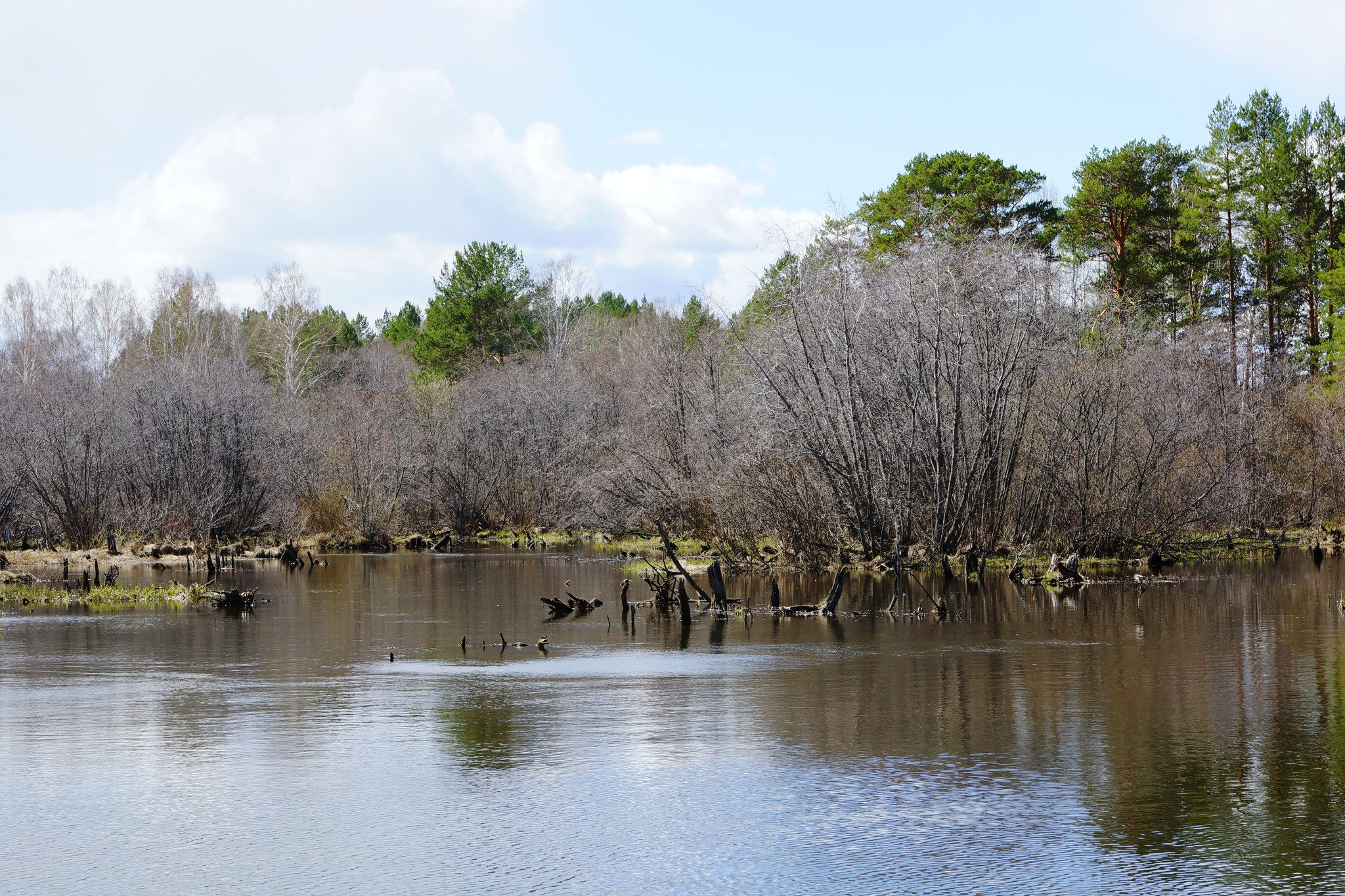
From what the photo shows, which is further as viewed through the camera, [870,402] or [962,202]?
[962,202]

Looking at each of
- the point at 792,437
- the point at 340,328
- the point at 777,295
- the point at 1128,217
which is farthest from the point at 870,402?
the point at 340,328

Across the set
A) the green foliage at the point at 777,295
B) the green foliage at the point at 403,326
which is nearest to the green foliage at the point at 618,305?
the green foliage at the point at 403,326

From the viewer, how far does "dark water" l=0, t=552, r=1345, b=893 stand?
988 cm

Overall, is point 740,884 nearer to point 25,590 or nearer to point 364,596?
point 364,596

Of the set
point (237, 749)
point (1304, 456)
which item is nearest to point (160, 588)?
point (237, 749)

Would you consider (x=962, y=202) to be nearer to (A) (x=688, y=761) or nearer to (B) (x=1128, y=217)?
(B) (x=1128, y=217)

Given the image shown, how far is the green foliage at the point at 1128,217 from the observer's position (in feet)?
199

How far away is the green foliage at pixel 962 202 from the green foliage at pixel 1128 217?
174cm

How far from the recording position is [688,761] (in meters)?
13.4

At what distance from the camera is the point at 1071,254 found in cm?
6291

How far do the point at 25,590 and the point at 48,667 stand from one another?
15.9 meters

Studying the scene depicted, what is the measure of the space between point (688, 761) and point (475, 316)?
3022 inches

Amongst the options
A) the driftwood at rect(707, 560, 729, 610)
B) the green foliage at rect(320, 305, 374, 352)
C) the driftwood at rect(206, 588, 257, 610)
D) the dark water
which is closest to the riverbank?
the driftwood at rect(707, 560, 729, 610)

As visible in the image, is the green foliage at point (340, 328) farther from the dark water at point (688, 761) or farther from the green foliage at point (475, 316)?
the dark water at point (688, 761)
